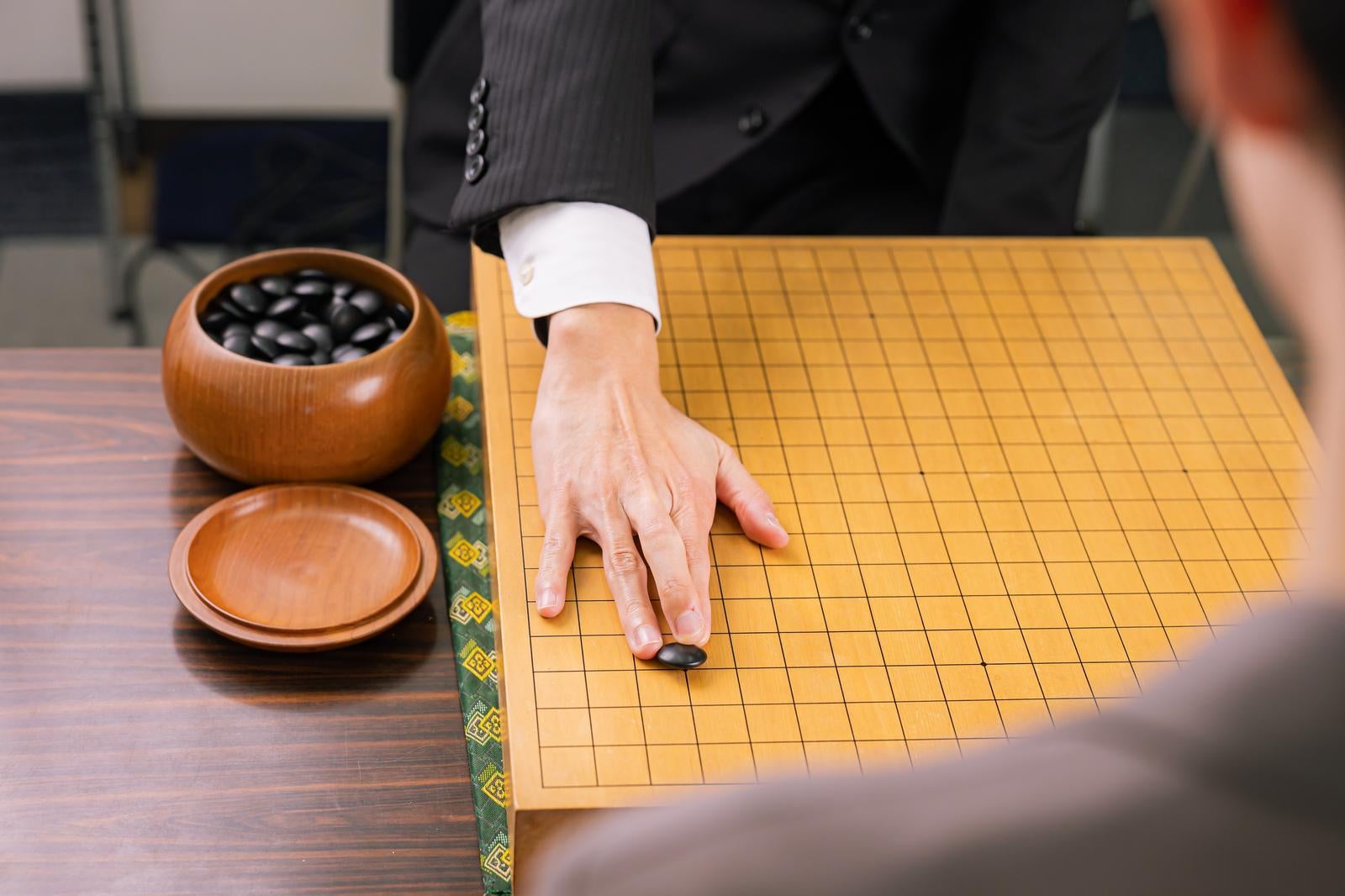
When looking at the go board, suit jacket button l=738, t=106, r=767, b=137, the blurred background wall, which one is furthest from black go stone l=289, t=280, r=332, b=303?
A: the blurred background wall

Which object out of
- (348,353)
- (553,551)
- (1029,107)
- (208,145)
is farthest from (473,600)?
(208,145)

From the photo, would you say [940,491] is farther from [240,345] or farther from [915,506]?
[240,345]

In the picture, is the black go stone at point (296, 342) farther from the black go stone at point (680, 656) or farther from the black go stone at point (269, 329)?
the black go stone at point (680, 656)

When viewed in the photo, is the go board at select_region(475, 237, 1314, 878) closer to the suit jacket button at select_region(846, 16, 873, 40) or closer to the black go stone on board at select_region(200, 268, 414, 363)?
the black go stone on board at select_region(200, 268, 414, 363)

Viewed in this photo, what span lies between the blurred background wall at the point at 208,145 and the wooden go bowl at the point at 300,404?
143 cm

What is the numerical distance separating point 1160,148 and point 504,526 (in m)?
2.44

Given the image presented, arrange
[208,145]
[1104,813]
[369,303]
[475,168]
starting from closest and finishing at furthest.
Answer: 1. [1104,813]
2. [369,303]
3. [475,168]
4. [208,145]

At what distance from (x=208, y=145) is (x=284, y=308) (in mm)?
1454

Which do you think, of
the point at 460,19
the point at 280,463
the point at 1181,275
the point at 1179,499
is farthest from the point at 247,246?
the point at 1179,499

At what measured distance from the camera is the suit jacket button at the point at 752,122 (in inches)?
54.2

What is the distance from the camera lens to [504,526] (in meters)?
0.87

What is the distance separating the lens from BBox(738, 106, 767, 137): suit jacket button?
138 cm

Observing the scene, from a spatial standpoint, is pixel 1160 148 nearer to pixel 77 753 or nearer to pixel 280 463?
pixel 280 463

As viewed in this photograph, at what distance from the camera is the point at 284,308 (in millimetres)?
971
